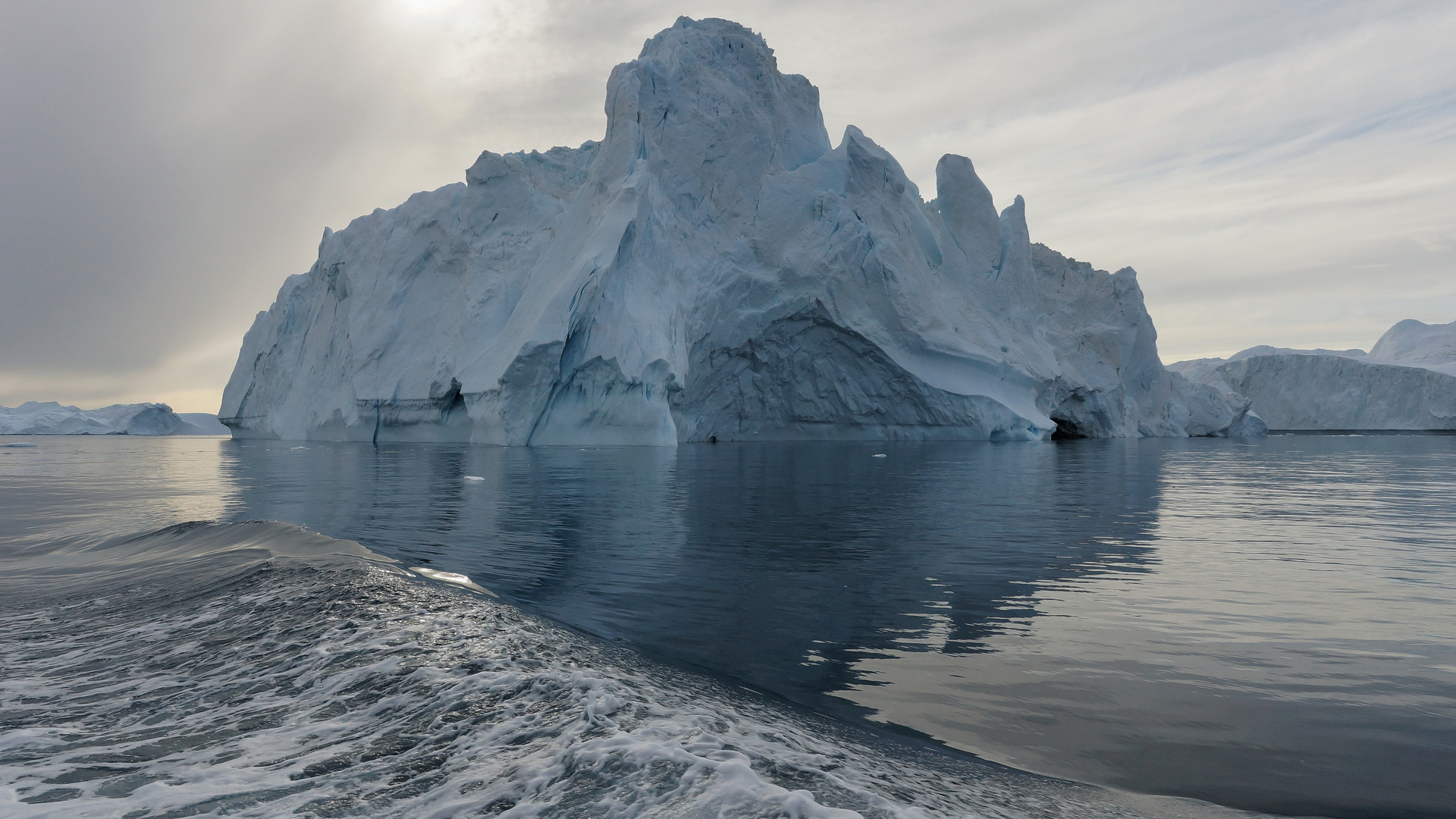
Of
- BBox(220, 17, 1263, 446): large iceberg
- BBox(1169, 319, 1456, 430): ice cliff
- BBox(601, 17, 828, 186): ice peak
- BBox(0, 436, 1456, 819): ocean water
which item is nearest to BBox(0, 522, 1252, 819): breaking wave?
BBox(0, 436, 1456, 819): ocean water

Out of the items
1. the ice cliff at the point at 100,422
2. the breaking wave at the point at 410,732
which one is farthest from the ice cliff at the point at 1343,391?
the ice cliff at the point at 100,422

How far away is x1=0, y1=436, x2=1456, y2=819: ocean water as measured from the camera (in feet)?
7.70

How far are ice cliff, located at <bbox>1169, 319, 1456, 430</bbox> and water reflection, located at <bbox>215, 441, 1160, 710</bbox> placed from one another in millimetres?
49548

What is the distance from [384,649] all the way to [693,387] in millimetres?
27171

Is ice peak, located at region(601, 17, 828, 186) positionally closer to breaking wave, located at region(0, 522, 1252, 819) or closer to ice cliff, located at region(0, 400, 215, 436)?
breaking wave, located at region(0, 522, 1252, 819)

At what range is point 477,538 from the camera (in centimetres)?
762

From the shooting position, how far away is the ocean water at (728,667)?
2.35 meters

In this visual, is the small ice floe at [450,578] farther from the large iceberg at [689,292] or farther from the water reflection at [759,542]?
the large iceberg at [689,292]

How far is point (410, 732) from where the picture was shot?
2703 millimetres

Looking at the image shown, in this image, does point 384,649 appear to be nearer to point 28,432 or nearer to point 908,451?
point 908,451

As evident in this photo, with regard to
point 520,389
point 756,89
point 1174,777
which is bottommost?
point 1174,777

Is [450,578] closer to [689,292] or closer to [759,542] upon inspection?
[759,542]

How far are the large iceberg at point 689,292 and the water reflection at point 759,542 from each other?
31.5 feet

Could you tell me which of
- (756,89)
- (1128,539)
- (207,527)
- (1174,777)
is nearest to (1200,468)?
(1128,539)
